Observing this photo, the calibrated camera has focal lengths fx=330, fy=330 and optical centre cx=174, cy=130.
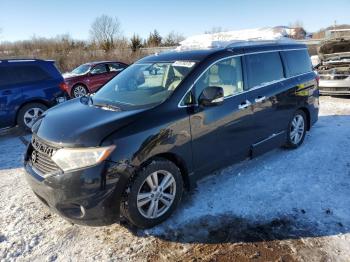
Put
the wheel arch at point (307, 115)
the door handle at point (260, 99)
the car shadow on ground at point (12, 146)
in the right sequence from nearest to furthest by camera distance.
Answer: the door handle at point (260, 99) < the car shadow on ground at point (12, 146) < the wheel arch at point (307, 115)

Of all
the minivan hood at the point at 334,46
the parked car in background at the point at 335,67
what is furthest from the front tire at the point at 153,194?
the minivan hood at the point at 334,46

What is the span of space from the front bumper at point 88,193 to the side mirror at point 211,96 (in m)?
1.33

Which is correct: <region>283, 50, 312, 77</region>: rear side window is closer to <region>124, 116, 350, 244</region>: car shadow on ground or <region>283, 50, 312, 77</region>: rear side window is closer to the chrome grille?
<region>124, 116, 350, 244</region>: car shadow on ground

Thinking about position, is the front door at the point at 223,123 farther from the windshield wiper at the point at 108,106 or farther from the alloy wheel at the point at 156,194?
the windshield wiper at the point at 108,106

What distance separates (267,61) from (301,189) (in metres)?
1.97

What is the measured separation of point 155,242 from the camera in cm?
335

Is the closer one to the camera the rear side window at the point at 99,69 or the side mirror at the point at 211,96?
the side mirror at the point at 211,96

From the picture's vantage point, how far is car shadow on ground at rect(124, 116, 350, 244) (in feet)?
11.3

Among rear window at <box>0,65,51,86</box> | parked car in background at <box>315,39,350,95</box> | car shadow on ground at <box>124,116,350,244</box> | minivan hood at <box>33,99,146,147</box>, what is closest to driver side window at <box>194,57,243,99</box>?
minivan hood at <box>33,99,146,147</box>

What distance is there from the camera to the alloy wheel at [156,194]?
3.42m

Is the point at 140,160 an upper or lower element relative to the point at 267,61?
lower

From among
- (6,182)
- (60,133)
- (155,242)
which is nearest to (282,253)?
(155,242)

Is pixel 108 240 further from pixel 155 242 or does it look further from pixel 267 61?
pixel 267 61

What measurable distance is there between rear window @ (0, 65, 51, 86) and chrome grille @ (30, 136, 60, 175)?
473 centimetres
